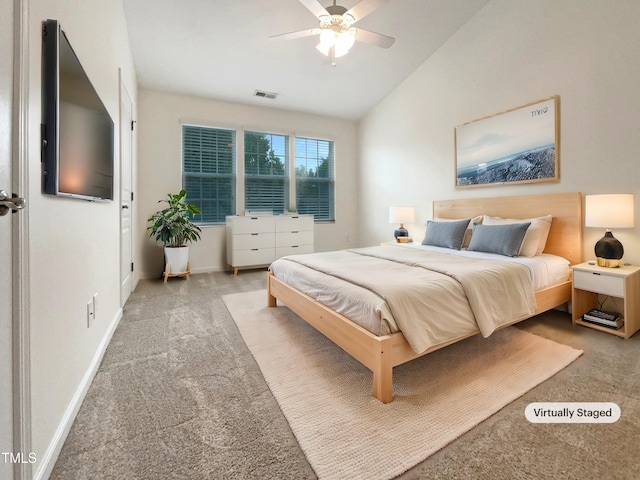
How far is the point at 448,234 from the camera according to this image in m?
3.34

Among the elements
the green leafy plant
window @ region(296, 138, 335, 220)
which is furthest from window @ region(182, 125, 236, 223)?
window @ region(296, 138, 335, 220)

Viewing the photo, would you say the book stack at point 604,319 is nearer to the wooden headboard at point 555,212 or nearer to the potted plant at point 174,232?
the wooden headboard at point 555,212

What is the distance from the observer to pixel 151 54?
3639 mm

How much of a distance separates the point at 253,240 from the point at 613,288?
4070 millimetres

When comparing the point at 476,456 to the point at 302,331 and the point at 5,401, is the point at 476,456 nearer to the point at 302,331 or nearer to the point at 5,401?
the point at 302,331

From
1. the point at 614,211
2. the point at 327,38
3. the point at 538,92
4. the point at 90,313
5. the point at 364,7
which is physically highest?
the point at 364,7

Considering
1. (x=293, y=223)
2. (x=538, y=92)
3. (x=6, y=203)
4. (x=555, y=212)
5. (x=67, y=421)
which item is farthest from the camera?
(x=293, y=223)

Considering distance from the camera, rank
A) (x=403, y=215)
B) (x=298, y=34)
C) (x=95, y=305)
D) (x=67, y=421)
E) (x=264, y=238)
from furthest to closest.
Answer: (x=264, y=238), (x=403, y=215), (x=298, y=34), (x=95, y=305), (x=67, y=421)

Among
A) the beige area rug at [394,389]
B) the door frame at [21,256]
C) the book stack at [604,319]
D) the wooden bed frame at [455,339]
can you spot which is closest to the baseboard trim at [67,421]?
the door frame at [21,256]

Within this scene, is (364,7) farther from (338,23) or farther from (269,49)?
(269,49)

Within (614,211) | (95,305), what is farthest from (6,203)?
(614,211)

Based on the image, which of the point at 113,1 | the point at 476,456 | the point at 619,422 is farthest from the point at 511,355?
the point at 113,1

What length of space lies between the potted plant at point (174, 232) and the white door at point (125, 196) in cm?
43

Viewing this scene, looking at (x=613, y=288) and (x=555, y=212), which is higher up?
(x=555, y=212)
